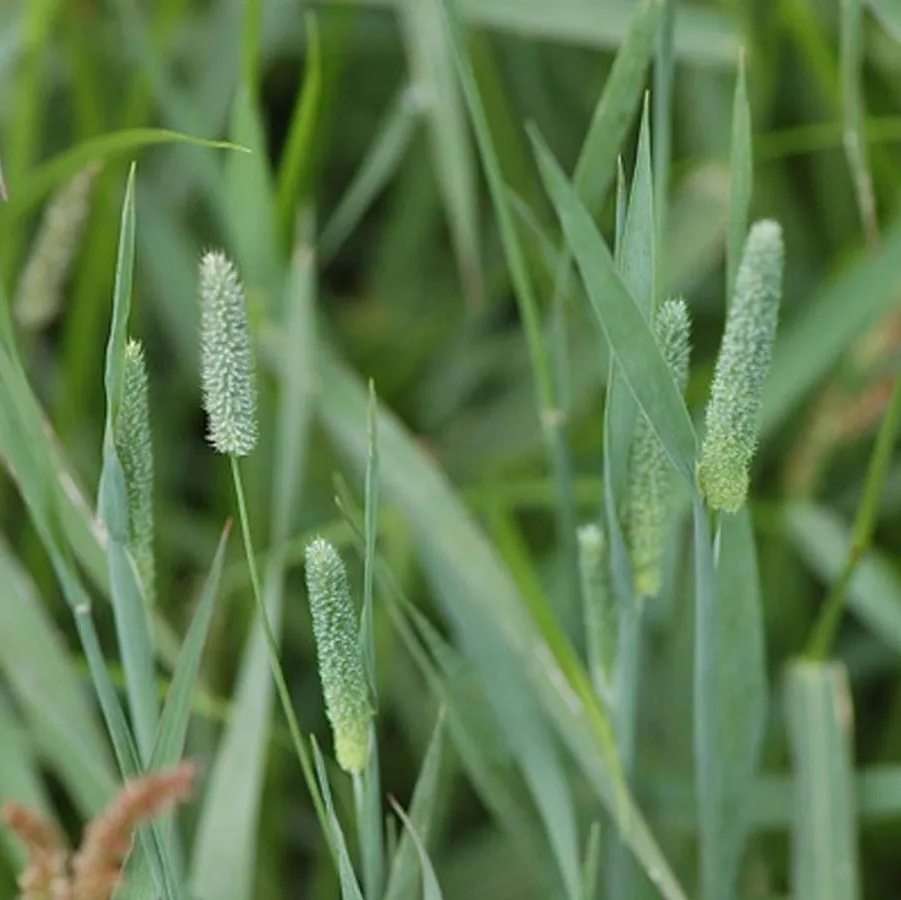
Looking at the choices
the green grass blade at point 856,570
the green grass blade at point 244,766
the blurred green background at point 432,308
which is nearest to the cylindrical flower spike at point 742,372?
the blurred green background at point 432,308

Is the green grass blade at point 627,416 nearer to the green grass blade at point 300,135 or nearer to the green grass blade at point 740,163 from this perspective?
the green grass blade at point 740,163

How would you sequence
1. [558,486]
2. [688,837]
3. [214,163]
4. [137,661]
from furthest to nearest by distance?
1. [214,163]
2. [688,837]
3. [558,486]
4. [137,661]

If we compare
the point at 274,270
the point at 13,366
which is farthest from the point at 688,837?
the point at 13,366

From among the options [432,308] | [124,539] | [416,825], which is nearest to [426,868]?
[416,825]

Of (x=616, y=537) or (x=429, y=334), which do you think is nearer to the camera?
(x=616, y=537)

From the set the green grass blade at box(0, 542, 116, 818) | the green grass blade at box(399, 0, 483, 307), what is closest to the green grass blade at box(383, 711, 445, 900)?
the green grass blade at box(0, 542, 116, 818)

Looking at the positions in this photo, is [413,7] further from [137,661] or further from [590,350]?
[137,661]
